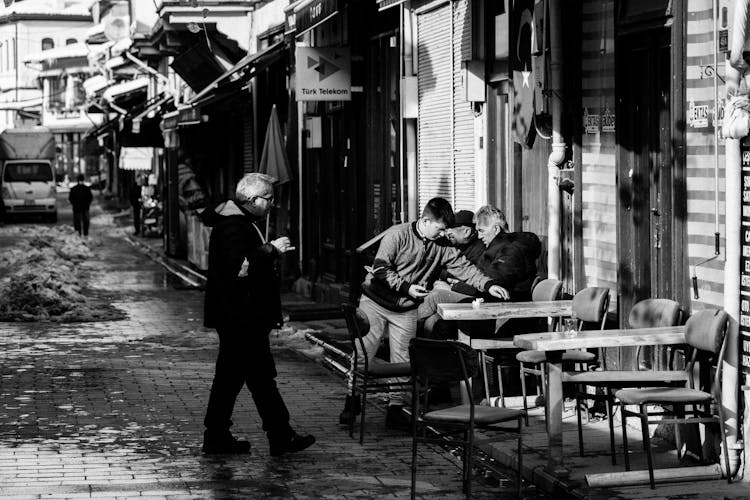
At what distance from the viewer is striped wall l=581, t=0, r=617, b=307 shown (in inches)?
479

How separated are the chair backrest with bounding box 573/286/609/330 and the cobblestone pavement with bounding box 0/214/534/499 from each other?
1.52m

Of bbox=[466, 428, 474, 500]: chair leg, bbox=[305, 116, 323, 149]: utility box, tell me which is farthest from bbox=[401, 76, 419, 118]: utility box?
bbox=[466, 428, 474, 500]: chair leg

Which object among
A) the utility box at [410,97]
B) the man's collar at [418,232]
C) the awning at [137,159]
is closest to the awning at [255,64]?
the utility box at [410,97]

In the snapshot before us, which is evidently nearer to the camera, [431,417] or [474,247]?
[431,417]

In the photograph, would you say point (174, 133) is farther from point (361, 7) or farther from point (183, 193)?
point (361, 7)

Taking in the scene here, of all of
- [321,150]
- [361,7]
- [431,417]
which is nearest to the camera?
[431,417]

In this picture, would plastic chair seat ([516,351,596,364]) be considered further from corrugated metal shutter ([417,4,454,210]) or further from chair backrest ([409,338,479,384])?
corrugated metal shutter ([417,4,454,210])

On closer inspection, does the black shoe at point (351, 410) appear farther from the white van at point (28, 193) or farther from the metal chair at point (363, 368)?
the white van at point (28, 193)

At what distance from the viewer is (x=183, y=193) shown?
32062 mm

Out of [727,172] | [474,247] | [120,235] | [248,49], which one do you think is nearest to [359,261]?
[474,247]

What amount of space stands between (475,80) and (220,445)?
22.5 feet

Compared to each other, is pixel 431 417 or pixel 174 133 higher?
pixel 174 133

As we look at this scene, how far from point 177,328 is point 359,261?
3.05 meters

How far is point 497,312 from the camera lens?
1099 cm
